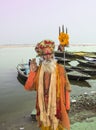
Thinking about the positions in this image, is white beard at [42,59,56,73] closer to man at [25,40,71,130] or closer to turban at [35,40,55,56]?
man at [25,40,71,130]

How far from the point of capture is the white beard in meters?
4.41

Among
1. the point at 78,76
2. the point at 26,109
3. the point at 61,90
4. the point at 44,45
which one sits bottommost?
the point at 26,109

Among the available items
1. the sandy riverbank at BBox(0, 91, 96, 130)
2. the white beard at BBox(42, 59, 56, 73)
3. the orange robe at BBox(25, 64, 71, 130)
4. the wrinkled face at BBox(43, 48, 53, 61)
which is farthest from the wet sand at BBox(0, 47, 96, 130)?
the wrinkled face at BBox(43, 48, 53, 61)

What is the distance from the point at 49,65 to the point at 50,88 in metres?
0.38

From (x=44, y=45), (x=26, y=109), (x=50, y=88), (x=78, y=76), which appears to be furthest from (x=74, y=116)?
(x=78, y=76)

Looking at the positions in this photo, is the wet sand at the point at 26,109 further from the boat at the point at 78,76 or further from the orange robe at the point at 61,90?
the orange robe at the point at 61,90

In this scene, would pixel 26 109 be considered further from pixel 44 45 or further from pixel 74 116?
pixel 44 45

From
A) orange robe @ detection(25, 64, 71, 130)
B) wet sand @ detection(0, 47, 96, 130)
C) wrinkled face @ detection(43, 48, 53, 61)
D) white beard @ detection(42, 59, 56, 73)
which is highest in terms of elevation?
wrinkled face @ detection(43, 48, 53, 61)

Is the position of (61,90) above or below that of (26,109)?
above

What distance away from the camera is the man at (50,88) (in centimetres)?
440

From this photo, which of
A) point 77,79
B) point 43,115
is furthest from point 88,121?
point 77,79

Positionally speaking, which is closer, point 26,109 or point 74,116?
point 74,116

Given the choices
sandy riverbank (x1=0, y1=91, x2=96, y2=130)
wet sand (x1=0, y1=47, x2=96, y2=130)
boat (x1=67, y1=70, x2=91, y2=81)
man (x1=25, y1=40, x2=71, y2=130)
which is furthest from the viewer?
boat (x1=67, y1=70, x2=91, y2=81)

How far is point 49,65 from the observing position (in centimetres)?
441
